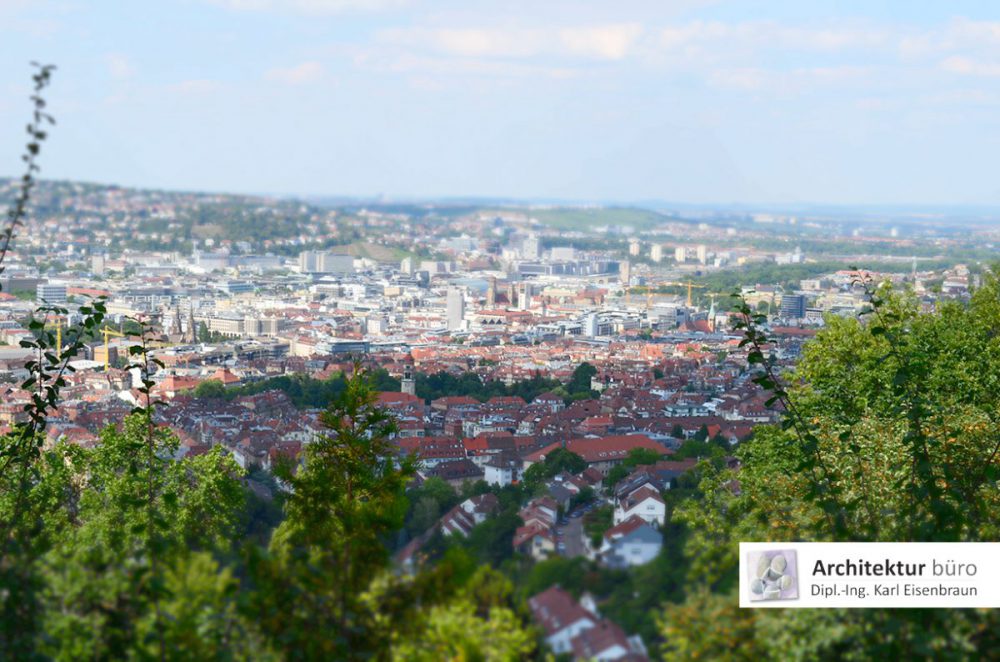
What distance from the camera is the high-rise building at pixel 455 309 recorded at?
5482 centimetres

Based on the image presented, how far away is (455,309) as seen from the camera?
56.2m

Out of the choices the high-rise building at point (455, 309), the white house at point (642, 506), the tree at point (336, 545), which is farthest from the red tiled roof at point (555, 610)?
the high-rise building at point (455, 309)

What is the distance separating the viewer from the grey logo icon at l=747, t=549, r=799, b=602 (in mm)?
3150

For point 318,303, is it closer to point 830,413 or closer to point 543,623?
point 830,413

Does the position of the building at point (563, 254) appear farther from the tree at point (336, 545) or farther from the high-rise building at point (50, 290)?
the tree at point (336, 545)

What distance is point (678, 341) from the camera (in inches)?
1768

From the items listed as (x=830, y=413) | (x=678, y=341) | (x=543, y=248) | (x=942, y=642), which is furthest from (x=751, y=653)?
(x=543, y=248)

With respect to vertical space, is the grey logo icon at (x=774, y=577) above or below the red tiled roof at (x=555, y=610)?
above

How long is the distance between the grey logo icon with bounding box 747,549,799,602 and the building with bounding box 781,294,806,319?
39.5m

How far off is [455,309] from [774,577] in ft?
174

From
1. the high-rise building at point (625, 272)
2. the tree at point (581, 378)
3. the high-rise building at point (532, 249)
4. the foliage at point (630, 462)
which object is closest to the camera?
the foliage at point (630, 462)

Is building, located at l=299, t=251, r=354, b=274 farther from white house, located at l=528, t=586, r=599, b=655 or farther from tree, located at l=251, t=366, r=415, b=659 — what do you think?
white house, located at l=528, t=586, r=599, b=655

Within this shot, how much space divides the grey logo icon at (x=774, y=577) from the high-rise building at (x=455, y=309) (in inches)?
2003

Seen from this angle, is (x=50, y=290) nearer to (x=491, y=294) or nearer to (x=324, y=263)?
(x=491, y=294)
